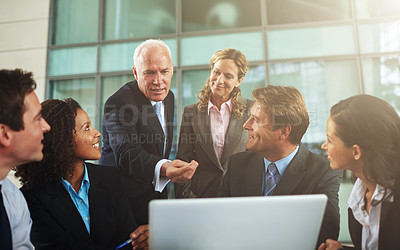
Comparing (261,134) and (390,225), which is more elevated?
(261,134)

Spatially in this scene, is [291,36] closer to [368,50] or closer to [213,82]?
[368,50]

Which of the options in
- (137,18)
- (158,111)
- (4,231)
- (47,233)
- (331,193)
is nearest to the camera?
(4,231)

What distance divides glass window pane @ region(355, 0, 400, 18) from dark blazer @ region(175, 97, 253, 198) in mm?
1327

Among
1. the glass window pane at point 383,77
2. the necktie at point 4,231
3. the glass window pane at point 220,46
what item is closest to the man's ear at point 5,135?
the necktie at point 4,231

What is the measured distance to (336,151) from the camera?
7.49 ft

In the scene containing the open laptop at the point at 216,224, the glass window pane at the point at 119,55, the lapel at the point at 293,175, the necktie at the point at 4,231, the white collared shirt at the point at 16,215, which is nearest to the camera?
the open laptop at the point at 216,224

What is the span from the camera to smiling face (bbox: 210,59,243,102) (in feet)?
8.89

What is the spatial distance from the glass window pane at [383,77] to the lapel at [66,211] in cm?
247

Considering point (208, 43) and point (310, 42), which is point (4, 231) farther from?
point (310, 42)

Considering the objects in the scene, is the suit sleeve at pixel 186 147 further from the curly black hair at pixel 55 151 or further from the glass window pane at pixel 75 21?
the glass window pane at pixel 75 21

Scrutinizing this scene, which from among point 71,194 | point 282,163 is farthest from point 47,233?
point 282,163

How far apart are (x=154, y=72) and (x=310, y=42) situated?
142cm

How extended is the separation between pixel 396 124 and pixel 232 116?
1.17 meters

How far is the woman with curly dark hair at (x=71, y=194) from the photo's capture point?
1.95 meters
